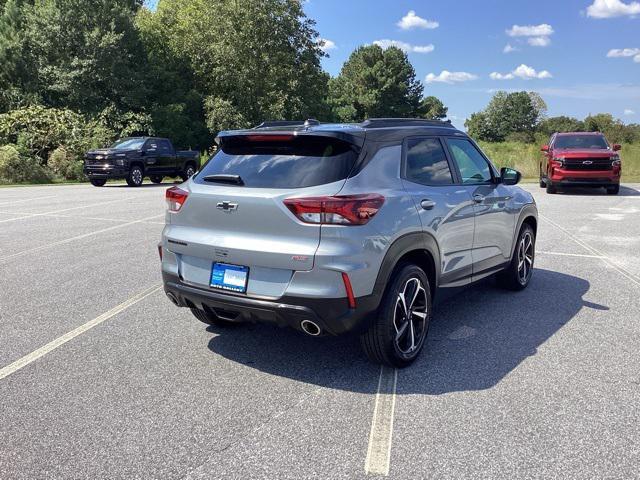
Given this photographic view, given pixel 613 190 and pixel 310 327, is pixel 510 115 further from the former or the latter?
pixel 310 327

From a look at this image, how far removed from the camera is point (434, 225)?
417 centimetres

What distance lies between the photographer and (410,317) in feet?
13.1

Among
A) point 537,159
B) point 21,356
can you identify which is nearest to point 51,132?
point 537,159

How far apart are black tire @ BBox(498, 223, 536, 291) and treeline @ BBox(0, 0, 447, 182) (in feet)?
76.3

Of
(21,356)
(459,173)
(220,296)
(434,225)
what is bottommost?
(21,356)

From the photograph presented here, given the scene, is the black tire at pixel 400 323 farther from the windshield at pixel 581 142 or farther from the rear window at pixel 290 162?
the windshield at pixel 581 142

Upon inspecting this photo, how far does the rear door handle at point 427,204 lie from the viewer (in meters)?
4.05

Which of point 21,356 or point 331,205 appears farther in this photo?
point 21,356

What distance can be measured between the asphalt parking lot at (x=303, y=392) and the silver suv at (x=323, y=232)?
0.46 m

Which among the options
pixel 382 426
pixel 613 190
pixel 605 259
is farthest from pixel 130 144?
pixel 382 426

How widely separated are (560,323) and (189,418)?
135 inches

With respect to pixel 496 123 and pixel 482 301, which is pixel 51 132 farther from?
pixel 496 123

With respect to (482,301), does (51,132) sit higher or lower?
higher

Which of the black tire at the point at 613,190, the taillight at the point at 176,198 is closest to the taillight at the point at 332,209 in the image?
the taillight at the point at 176,198
